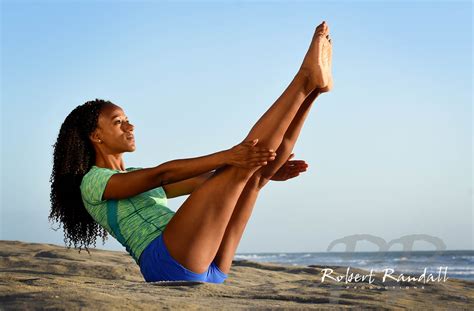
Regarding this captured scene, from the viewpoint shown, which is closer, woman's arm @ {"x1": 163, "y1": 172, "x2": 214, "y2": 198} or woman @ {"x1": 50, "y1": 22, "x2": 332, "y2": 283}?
woman @ {"x1": 50, "y1": 22, "x2": 332, "y2": 283}

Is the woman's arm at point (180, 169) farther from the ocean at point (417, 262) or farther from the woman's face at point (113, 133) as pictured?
the ocean at point (417, 262)

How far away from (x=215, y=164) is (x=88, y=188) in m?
0.73

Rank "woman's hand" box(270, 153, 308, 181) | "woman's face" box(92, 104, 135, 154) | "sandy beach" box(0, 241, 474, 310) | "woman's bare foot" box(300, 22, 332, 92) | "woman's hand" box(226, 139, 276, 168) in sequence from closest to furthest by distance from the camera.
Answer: "sandy beach" box(0, 241, 474, 310), "woman's hand" box(226, 139, 276, 168), "woman's bare foot" box(300, 22, 332, 92), "woman's face" box(92, 104, 135, 154), "woman's hand" box(270, 153, 308, 181)

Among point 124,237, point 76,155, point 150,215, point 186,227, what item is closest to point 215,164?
point 186,227

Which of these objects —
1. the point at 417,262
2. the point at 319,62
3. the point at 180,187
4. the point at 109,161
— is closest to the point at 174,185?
the point at 180,187

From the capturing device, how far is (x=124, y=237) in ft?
9.97

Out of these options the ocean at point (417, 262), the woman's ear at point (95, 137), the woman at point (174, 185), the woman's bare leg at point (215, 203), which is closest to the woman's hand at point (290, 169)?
the woman at point (174, 185)

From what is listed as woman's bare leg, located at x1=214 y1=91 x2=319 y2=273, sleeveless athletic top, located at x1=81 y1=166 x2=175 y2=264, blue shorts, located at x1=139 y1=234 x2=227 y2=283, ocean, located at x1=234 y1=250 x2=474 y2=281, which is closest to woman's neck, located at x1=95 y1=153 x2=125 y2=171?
sleeveless athletic top, located at x1=81 y1=166 x2=175 y2=264

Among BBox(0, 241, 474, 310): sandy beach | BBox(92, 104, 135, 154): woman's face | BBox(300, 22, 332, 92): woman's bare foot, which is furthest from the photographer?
BBox(92, 104, 135, 154): woman's face

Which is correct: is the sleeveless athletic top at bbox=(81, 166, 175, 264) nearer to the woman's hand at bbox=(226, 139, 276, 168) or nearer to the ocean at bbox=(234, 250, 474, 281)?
the woman's hand at bbox=(226, 139, 276, 168)

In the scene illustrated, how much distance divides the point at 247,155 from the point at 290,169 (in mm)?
813

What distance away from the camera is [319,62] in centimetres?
292

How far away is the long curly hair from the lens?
3234 mm

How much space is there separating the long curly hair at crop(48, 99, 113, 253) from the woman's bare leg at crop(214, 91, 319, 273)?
885 mm
